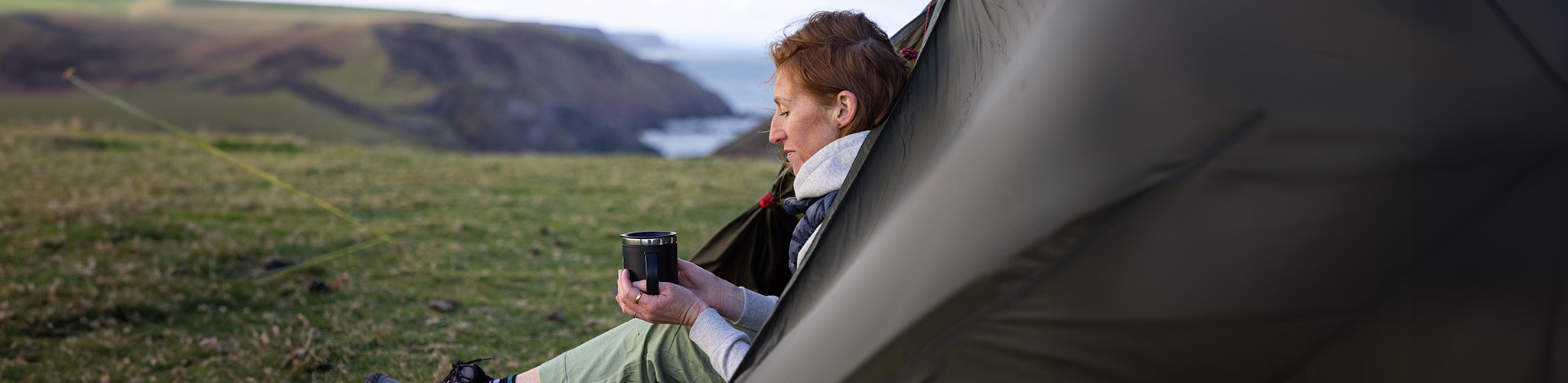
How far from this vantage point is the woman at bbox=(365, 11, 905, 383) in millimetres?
2146

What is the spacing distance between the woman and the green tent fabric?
4.12 feet

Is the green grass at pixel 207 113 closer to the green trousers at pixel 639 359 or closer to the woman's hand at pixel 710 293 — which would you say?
the green trousers at pixel 639 359

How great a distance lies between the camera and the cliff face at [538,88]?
114 ft

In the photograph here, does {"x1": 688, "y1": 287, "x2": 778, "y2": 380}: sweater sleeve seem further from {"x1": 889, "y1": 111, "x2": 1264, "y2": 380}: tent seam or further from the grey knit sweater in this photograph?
{"x1": 889, "y1": 111, "x2": 1264, "y2": 380}: tent seam

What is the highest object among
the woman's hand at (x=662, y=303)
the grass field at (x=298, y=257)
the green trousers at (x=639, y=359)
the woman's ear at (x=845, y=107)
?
the woman's ear at (x=845, y=107)

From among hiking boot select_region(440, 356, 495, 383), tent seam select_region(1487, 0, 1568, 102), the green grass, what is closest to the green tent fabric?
hiking boot select_region(440, 356, 495, 383)

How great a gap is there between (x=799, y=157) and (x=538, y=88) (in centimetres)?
4130

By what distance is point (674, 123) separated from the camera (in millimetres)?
41844

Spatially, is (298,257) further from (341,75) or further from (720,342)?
(341,75)

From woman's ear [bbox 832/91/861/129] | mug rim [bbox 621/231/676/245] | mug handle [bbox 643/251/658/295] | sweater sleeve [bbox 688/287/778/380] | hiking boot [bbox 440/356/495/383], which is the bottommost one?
hiking boot [bbox 440/356/495/383]

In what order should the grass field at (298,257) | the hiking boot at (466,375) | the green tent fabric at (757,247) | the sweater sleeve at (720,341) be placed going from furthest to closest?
the grass field at (298,257), the green tent fabric at (757,247), the hiking boot at (466,375), the sweater sleeve at (720,341)

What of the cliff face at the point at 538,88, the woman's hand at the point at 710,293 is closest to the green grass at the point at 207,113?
the cliff face at the point at 538,88

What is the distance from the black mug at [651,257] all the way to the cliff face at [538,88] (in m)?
32.2

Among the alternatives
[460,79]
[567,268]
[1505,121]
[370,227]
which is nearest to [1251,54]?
[1505,121]
